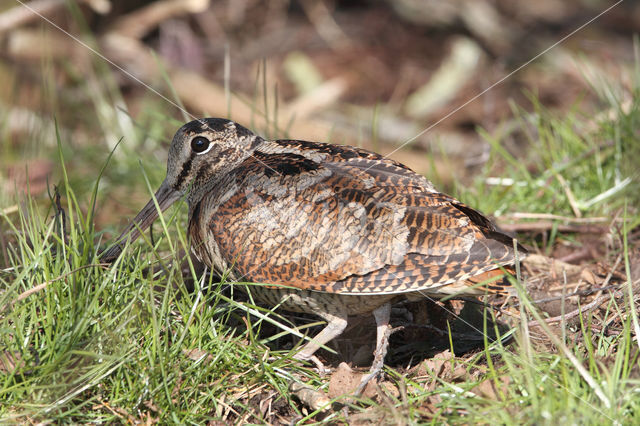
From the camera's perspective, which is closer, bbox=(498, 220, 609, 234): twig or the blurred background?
bbox=(498, 220, 609, 234): twig

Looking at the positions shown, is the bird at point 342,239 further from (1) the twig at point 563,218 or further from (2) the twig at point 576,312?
(1) the twig at point 563,218

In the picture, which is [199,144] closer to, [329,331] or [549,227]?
[329,331]

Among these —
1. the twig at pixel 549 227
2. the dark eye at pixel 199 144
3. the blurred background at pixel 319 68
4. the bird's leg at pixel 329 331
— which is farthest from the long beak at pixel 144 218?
the twig at pixel 549 227

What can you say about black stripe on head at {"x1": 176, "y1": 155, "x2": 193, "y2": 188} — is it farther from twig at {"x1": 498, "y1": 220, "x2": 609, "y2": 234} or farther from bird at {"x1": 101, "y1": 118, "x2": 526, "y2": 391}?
twig at {"x1": 498, "y1": 220, "x2": 609, "y2": 234}

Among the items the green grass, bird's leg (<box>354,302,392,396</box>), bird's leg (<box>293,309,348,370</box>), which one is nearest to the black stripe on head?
the green grass

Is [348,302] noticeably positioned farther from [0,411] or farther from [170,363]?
[0,411]
